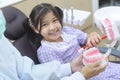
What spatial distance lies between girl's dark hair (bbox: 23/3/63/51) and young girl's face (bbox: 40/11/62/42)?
1.0 inches

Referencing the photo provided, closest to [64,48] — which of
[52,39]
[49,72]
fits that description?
[52,39]

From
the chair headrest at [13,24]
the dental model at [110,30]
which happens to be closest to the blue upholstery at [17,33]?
the chair headrest at [13,24]

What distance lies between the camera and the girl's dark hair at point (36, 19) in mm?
1471

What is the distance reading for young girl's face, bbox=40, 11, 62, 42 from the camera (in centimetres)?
147

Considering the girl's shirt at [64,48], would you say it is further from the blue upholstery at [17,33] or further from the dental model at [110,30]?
the dental model at [110,30]

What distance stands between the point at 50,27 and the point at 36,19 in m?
0.09

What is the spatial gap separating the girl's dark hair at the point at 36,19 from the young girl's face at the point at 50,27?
0.08 ft

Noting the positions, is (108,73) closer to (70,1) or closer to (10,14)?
(10,14)

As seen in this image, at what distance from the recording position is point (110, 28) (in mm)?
1366

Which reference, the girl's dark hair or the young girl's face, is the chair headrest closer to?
the girl's dark hair

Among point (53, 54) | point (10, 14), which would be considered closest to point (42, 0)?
point (10, 14)

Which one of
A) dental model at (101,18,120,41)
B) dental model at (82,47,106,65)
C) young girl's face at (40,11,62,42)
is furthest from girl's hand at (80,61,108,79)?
young girl's face at (40,11,62,42)

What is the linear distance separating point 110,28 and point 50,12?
36 cm

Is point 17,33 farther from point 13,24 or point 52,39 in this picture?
point 52,39
